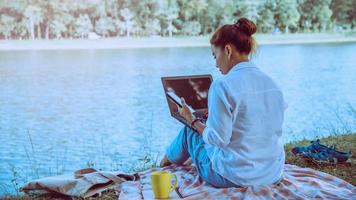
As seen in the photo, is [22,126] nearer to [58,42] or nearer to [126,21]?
[58,42]

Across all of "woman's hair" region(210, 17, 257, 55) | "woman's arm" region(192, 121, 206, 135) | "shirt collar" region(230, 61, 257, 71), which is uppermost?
"woman's hair" region(210, 17, 257, 55)

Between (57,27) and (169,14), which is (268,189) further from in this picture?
(169,14)

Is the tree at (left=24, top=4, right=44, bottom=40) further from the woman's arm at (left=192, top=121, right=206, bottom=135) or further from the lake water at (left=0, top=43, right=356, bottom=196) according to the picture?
the woman's arm at (left=192, top=121, right=206, bottom=135)

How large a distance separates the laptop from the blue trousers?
0.13m

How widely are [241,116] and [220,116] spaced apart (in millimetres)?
92

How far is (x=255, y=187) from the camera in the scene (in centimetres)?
234

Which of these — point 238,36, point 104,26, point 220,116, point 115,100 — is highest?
point 238,36

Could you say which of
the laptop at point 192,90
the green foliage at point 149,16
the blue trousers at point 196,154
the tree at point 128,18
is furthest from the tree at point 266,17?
the blue trousers at point 196,154

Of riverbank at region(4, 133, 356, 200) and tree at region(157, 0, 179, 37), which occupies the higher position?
tree at region(157, 0, 179, 37)

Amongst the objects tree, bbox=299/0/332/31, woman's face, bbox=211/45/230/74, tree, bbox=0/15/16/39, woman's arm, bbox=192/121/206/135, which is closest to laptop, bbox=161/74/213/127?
woman's arm, bbox=192/121/206/135

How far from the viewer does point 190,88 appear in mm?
2766

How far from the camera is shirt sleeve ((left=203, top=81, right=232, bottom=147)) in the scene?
7.01ft

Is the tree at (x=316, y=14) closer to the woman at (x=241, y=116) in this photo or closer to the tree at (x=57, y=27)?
the tree at (x=57, y=27)

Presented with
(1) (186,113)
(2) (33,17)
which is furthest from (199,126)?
(2) (33,17)
